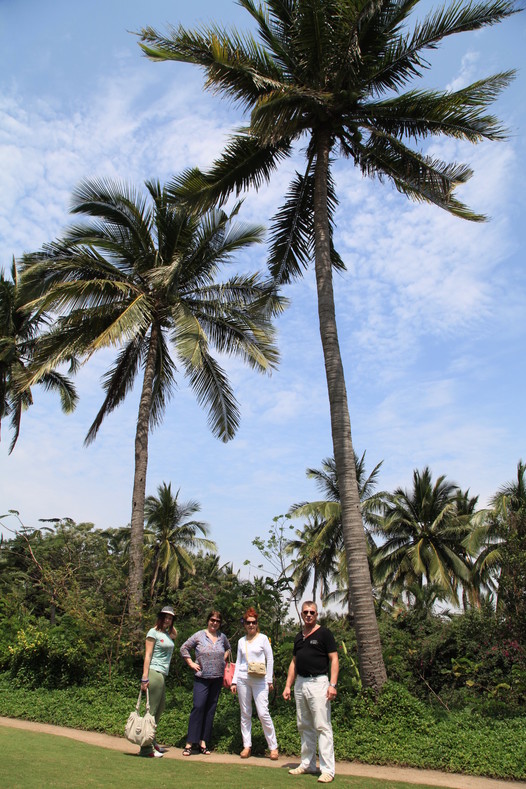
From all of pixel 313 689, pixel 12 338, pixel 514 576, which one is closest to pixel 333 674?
pixel 313 689

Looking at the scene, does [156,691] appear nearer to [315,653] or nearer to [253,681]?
[253,681]

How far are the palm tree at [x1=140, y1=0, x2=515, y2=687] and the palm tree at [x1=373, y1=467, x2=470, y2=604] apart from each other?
61.4ft

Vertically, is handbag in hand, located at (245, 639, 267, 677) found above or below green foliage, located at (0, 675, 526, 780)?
above

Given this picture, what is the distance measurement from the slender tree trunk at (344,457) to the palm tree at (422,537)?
18.1m

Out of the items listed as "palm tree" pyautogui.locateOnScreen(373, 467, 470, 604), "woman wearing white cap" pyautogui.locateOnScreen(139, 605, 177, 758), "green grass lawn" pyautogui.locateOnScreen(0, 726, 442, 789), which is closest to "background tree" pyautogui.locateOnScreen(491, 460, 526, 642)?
"green grass lawn" pyautogui.locateOnScreen(0, 726, 442, 789)

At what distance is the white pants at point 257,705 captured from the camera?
22.8 ft

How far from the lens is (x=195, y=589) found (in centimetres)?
1230

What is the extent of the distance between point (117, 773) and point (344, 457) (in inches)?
209

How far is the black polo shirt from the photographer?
6.33m

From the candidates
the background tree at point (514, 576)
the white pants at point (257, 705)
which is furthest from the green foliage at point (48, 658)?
Result: the background tree at point (514, 576)

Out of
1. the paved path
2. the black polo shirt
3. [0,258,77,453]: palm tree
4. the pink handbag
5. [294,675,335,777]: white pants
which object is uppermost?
[0,258,77,453]: palm tree

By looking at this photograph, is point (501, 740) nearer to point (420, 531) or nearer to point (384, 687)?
point (384, 687)

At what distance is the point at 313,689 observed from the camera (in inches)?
246

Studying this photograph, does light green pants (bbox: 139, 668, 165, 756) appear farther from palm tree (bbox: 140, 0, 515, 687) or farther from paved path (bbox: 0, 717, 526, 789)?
palm tree (bbox: 140, 0, 515, 687)
